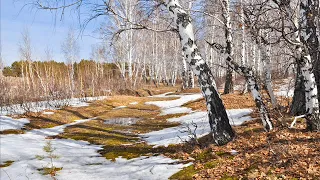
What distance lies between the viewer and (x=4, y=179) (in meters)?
6.10

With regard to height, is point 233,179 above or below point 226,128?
below

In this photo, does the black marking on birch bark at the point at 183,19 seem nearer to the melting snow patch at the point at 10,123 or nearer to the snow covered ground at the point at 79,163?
the snow covered ground at the point at 79,163

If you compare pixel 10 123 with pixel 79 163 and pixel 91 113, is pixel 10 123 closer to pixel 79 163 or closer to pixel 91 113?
pixel 91 113

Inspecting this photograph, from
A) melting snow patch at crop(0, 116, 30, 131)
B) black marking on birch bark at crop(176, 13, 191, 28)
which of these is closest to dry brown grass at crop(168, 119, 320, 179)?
black marking on birch bark at crop(176, 13, 191, 28)

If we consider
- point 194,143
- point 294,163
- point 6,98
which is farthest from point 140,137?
point 6,98

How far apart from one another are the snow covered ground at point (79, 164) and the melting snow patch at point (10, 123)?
9.78ft

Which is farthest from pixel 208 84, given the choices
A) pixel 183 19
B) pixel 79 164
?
pixel 79 164

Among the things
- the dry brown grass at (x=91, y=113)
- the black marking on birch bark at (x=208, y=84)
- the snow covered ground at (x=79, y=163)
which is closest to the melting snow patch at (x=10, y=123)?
the dry brown grass at (x=91, y=113)

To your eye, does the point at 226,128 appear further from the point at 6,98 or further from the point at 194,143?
the point at 6,98

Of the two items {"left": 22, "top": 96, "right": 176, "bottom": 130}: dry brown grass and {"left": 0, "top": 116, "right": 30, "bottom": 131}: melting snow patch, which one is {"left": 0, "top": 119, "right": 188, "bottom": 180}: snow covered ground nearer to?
{"left": 0, "top": 116, "right": 30, "bottom": 131}: melting snow patch

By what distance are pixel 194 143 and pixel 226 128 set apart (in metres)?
1.09

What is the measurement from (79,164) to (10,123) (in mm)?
7833

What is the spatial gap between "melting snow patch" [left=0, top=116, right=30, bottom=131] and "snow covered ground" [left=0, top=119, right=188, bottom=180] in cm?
298

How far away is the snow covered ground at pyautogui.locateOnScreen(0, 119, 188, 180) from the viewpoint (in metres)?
5.67
